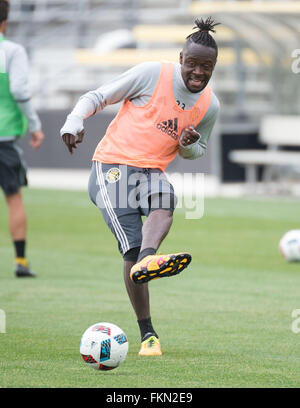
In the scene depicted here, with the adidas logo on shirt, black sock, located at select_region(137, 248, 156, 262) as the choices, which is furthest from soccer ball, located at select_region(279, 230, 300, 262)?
black sock, located at select_region(137, 248, 156, 262)

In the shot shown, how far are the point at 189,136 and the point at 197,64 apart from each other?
0.46 metres

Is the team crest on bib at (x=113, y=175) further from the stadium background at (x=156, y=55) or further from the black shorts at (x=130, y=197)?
the stadium background at (x=156, y=55)

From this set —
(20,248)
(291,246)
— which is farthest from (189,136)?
(291,246)

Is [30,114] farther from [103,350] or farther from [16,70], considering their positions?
[103,350]

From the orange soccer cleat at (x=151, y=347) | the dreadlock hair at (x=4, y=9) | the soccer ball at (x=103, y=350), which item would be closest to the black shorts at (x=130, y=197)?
the orange soccer cleat at (x=151, y=347)

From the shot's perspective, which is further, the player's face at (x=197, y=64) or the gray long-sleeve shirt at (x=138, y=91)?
the gray long-sleeve shirt at (x=138, y=91)

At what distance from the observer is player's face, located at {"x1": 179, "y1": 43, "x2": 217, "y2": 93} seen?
5902mm

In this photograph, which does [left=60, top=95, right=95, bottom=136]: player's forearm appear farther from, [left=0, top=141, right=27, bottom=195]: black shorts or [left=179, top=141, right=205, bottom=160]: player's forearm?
[left=0, top=141, right=27, bottom=195]: black shorts

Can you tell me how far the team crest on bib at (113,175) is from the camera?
6.10 metres

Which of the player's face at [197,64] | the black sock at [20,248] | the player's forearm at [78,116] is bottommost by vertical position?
the black sock at [20,248]

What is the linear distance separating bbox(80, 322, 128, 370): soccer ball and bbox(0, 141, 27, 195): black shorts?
433 cm

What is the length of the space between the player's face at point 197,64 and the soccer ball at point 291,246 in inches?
201

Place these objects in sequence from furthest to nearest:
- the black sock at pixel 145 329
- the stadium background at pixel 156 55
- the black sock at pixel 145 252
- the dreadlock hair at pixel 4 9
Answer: the stadium background at pixel 156 55
the dreadlock hair at pixel 4 9
the black sock at pixel 145 329
the black sock at pixel 145 252

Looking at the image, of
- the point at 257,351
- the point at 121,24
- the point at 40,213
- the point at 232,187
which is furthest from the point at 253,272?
the point at 121,24
